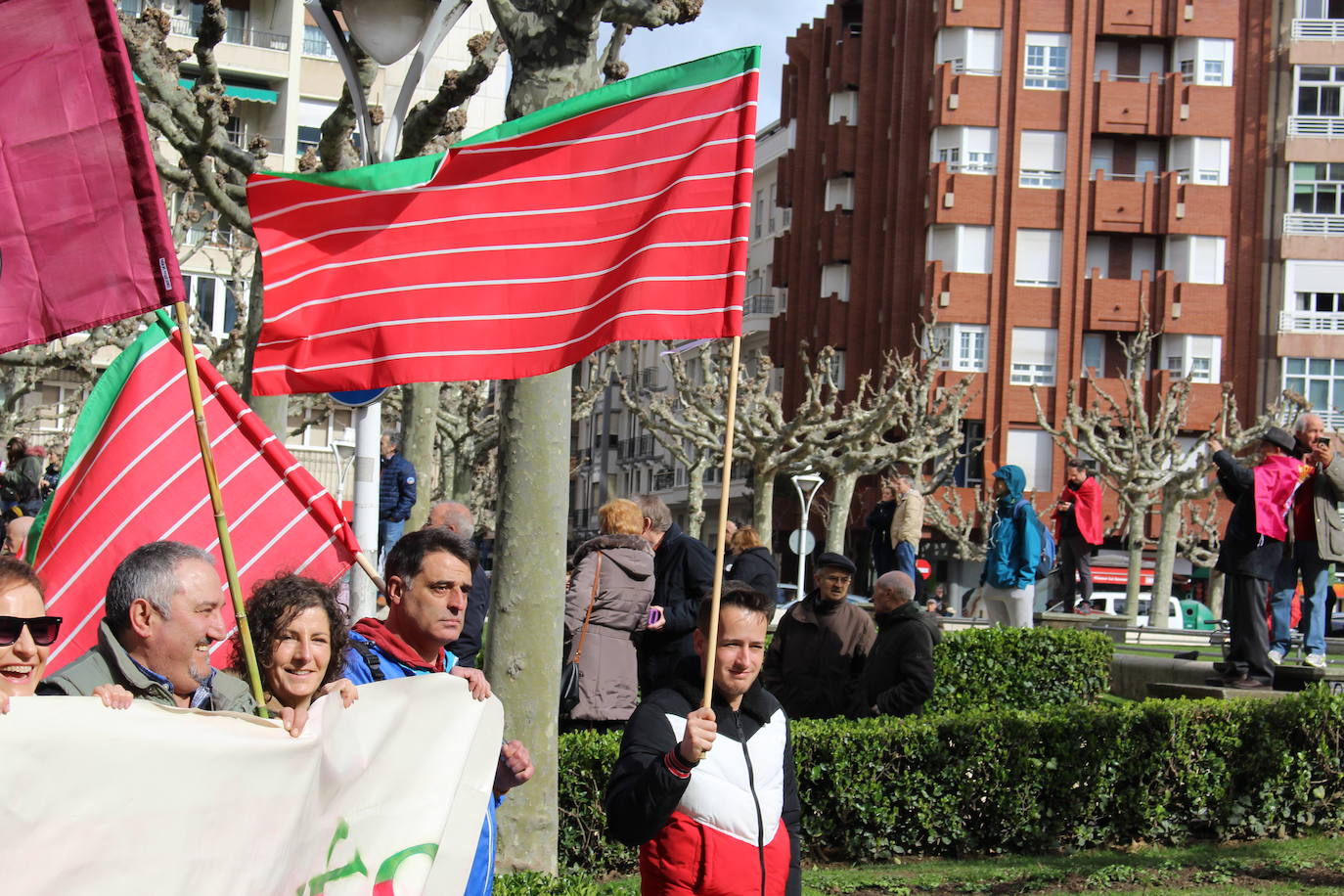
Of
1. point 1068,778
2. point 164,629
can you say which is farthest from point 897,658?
point 164,629

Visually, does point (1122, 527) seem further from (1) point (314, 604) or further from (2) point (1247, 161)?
(1) point (314, 604)

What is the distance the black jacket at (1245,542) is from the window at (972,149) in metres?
43.2

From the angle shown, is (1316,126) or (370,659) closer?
(370,659)

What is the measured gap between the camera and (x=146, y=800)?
11.3 feet

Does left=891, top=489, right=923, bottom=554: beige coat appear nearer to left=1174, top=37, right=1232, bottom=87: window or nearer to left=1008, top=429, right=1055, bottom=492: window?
left=1008, top=429, right=1055, bottom=492: window

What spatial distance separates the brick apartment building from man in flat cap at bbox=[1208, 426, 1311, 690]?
136 ft

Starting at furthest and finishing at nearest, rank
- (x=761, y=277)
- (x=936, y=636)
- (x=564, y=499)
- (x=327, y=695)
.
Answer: (x=761, y=277) < (x=936, y=636) < (x=564, y=499) < (x=327, y=695)

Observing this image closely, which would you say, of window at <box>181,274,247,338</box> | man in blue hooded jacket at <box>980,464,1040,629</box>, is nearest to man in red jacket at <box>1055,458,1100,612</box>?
man in blue hooded jacket at <box>980,464,1040,629</box>

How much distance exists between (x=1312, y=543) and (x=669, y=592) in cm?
504

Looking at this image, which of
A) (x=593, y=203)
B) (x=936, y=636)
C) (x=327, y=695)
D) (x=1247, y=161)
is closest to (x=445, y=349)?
(x=593, y=203)

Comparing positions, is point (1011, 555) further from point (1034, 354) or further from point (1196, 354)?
point (1196, 354)

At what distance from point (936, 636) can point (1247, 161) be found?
4607cm

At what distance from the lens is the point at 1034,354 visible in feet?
175

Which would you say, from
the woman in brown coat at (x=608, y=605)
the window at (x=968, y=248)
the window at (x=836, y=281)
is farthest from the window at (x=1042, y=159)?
the woman in brown coat at (x=608, y=605)
